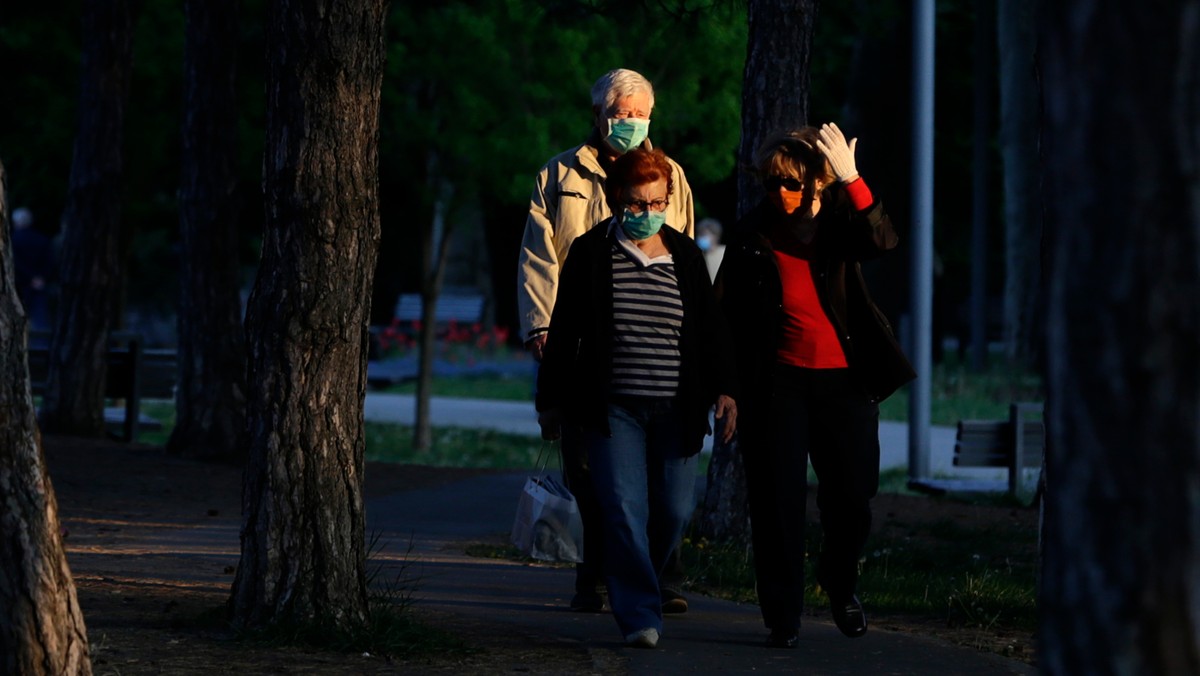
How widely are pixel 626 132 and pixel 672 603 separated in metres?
1.78

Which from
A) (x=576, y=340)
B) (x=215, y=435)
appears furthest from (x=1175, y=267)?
(x=215, y=435)

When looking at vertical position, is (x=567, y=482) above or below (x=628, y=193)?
below

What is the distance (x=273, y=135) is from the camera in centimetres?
633

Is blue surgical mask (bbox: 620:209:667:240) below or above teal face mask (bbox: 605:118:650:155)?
below

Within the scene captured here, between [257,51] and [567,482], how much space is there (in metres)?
15.9

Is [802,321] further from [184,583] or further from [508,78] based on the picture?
[508,78]

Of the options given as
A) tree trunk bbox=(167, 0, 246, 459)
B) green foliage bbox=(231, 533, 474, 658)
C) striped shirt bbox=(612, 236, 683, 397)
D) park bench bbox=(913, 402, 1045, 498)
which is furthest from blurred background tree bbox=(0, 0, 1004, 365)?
green foliage bbox=(231, 533, 474, 658)

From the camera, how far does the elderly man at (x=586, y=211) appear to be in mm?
7055

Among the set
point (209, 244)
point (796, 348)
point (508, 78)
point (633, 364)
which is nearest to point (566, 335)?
point (633, 364)

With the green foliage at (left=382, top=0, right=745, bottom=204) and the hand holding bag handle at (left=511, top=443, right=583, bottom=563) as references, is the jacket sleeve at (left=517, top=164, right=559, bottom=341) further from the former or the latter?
the green foliage at (left=382, top=0, right=745, bottom=204)

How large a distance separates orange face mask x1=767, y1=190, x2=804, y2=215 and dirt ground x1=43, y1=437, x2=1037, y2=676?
1657mm

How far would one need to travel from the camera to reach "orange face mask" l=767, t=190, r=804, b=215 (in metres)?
6.63

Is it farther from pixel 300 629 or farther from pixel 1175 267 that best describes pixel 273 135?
pixel 1175 267

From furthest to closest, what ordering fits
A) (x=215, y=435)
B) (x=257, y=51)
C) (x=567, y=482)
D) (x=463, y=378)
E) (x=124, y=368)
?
(x=463, y=378), (x=257, y=51), (x=124, y=368), (x=215, y=435), (x=567, y=482)
